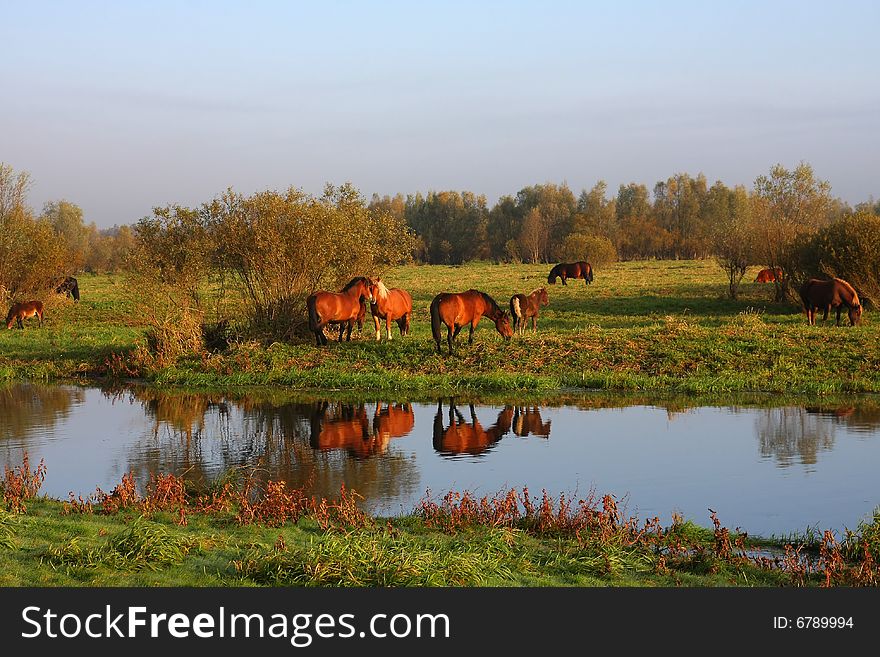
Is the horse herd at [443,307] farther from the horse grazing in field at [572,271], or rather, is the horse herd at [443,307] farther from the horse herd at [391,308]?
the horse grazing in field at [572,271]

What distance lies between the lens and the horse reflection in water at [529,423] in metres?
14.7

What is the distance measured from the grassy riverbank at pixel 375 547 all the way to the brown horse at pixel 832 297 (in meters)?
16.5

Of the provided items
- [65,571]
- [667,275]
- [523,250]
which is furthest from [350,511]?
[523,250]

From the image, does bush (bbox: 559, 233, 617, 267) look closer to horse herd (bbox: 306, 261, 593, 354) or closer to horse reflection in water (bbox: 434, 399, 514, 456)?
horse herd (bbox: 306, 261, 593, 354)

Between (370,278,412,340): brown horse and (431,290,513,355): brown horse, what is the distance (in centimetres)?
166

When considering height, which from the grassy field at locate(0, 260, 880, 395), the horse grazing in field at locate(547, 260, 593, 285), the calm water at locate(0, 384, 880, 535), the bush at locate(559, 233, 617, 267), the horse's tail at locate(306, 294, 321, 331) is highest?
the bush at locate(559, 233, 617, 267)

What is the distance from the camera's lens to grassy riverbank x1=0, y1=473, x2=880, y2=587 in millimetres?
6902

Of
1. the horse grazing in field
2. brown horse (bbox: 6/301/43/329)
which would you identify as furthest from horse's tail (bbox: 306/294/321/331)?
the horse grazing in field

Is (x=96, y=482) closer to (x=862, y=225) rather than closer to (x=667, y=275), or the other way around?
(x=862, y=225)


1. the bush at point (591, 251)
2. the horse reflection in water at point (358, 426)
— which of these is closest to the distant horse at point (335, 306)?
the horse reflection in water at point (358, 426)

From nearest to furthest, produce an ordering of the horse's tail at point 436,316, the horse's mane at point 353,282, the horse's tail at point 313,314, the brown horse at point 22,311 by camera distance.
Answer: the horse's tail at point 436,316
the horse's tail at point 313,314
the horse's mane at point 353,282
the brown horse at point 22,311

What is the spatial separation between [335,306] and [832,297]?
13.1m

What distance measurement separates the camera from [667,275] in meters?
47.0
